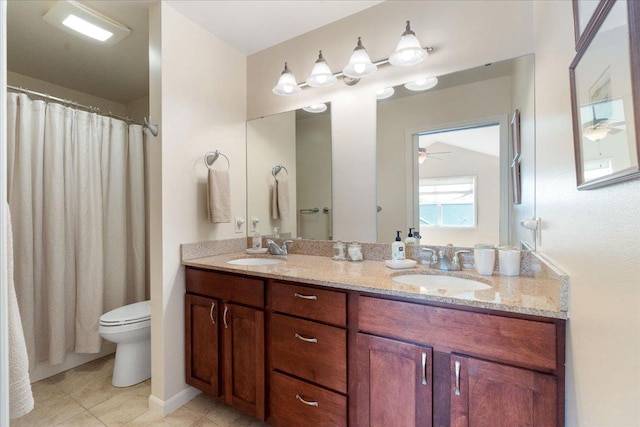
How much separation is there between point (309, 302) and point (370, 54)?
155 cm

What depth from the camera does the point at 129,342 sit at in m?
1.99

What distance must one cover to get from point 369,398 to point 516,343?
0.61 metres

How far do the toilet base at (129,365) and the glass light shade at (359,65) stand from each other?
2.31 meters

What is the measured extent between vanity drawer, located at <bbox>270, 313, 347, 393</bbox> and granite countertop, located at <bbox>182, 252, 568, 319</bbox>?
0.70 ft

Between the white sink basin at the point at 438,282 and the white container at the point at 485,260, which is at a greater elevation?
the white container at the point at 485,260

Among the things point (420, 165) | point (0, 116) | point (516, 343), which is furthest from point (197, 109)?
point (516, 343)

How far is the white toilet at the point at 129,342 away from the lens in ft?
6.36

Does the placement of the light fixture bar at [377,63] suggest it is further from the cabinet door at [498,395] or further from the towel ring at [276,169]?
the cabinet door at [498,395]

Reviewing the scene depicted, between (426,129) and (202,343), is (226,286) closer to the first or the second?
(202,343)

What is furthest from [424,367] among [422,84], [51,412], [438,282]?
[51,412]

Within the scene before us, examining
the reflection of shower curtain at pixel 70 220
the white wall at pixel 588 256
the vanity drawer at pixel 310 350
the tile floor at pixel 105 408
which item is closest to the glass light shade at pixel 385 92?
the white wall at pixel 588 256

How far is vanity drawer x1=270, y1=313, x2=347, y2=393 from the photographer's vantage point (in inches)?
50.0

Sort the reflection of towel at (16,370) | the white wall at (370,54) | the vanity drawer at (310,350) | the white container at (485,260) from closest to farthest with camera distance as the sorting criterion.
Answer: the reflection of towel at (16,370), the vanity drawer at (310,350), the white container at (485,260), the white wall at (370,54)

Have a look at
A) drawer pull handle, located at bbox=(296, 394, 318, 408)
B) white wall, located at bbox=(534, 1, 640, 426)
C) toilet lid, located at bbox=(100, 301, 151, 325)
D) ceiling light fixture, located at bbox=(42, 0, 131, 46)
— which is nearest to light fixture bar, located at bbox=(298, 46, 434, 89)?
white wall, located at bbox=(534, 1, 640, 426)
